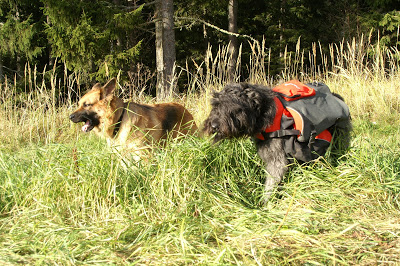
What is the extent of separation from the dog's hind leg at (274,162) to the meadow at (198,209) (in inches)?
3.0

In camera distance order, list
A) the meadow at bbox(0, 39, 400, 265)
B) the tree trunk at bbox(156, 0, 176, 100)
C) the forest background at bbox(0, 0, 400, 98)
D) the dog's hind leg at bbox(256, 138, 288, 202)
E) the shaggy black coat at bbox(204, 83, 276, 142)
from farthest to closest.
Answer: the tree trunk at bbox(156, 0, 176, 100), the forest background at bbox(0, 0, 400, 98), the dog's hind leg at bbox(256, 138, 288, 202), the shaggy black coat at bbox(204, 83, 276, 142), the meadow at bbox(0, 39, 400, 265)

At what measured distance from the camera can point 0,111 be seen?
5.57m

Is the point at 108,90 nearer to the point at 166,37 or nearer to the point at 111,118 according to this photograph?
the point at 111,118

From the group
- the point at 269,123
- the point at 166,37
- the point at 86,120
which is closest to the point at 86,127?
the point at 86,120

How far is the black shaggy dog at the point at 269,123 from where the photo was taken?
8.61 ft

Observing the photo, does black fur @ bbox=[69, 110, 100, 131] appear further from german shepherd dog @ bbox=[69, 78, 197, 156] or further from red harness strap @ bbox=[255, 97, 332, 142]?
red harness strap @ bbox=[255, 97, 332, 142]

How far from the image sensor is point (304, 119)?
8.68 ft

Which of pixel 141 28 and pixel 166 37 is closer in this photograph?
pixel 166 37

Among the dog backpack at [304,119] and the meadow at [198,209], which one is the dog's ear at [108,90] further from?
the dog backpack at [304,119]

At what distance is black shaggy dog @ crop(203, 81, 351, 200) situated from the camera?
262 centimetres

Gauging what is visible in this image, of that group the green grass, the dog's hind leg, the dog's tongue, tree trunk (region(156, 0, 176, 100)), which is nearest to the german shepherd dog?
the dog's tongue

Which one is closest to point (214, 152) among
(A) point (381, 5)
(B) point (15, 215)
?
(B) point (15, 215)

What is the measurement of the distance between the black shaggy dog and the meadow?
204 millimetres

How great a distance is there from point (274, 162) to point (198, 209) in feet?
2.61
